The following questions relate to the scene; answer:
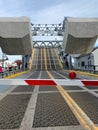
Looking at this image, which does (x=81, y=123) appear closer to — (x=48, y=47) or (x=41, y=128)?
(x=41, y=128)

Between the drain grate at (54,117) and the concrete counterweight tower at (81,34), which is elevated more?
the concrete counterweight tower at (81,34)

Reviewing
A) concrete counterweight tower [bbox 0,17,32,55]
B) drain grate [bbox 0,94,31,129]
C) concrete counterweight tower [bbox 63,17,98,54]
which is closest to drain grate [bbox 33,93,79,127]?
drain grate [bbox 0,94,31,129]

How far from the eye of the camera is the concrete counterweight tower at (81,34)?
2278 cm

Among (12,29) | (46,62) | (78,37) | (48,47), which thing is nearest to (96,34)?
(78,37)

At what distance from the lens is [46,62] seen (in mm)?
84938

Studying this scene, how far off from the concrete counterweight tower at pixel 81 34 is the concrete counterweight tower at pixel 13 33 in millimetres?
4734

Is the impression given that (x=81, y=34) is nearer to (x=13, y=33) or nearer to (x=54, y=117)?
(x=13, y=33)

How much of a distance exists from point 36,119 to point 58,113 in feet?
3.30

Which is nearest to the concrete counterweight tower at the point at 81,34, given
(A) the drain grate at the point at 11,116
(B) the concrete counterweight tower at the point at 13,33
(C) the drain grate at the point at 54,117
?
(B) the concrete counterweight tower at the point at 13,33

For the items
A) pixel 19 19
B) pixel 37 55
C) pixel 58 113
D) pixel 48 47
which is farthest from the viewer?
pixel 48 47

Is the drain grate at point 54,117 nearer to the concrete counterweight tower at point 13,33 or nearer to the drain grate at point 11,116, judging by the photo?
the drain grate at point 11,116

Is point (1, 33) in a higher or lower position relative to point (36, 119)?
higher

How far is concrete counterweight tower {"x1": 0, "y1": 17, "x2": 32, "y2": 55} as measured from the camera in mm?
24297

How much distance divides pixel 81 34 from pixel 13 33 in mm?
6634
